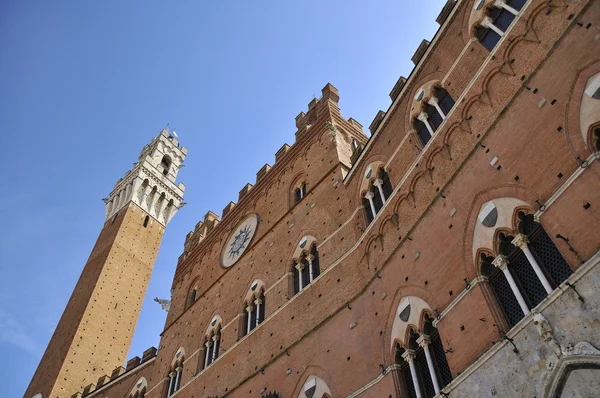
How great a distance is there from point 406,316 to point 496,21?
193 inches

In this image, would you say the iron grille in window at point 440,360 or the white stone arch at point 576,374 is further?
the iron grille in window at point 440,360

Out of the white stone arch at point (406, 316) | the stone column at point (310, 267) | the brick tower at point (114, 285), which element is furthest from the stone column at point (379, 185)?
the brick tower at point (114, 285)

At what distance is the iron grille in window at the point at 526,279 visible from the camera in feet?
19.6

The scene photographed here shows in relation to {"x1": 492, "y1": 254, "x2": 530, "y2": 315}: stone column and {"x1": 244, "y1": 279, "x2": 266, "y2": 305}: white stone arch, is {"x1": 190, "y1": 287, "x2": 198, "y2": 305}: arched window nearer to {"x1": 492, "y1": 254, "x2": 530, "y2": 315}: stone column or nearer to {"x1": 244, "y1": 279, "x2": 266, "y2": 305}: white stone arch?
{"x1": 244, "y1": 279, "x2": 266, "y2": 305}: white stone arch

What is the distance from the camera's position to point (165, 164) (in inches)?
1591

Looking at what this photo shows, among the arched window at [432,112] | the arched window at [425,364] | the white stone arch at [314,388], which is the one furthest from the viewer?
the white stone arch at [314,388]

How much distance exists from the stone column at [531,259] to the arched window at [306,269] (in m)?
5.72

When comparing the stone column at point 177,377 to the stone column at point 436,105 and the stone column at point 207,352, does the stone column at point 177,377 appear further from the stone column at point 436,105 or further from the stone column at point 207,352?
the stone column at point 436,105

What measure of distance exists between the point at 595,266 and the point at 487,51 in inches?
167

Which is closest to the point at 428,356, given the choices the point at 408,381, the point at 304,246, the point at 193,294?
the point at 408,381

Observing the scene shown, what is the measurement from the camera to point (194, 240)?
19.8m

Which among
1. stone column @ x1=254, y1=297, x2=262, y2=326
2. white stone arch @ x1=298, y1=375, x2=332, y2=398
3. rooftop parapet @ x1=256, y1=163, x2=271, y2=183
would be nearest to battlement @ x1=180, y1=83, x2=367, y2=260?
rooftop parapet @ x1=256, y1=163, x2=271, y2=183

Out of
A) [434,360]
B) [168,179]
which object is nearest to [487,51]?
[434,360]

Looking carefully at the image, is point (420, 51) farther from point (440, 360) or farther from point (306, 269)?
point (440, 360)
